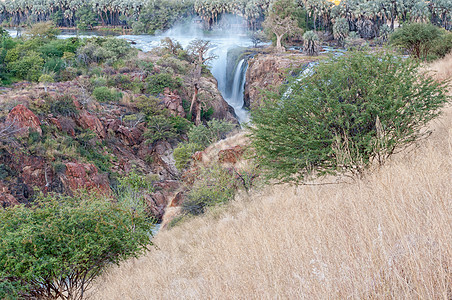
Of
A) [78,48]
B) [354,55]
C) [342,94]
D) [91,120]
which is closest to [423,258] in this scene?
[342,94]

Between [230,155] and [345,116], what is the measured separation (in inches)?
343

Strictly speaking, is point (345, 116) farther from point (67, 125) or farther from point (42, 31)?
point (42, 31)

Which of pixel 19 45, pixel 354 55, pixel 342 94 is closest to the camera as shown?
pixel 342 94

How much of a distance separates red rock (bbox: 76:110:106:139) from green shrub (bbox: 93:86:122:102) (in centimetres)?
403

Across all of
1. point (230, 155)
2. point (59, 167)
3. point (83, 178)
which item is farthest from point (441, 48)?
point (59, 167)

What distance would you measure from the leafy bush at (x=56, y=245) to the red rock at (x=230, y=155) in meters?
7.80

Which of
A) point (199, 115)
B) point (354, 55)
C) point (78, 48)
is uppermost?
point (354, 55)

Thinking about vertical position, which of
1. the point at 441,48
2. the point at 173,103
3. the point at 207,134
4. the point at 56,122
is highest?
the point at 441,48

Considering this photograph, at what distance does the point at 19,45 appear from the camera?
122 ft

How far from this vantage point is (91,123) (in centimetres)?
2458

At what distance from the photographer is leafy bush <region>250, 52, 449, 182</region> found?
6.50 m

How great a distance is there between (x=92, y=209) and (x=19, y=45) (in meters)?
37.4

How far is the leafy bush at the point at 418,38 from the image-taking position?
2227 centimetres

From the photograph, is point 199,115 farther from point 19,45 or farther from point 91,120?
point 19,45
